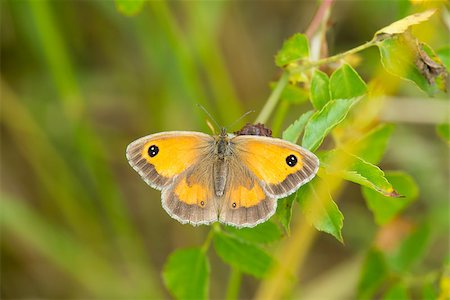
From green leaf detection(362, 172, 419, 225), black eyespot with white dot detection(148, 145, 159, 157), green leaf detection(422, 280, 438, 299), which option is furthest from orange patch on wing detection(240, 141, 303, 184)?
green leaf detection(422, 280, 438, 299)

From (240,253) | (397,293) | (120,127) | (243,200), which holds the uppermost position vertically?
(120,127)

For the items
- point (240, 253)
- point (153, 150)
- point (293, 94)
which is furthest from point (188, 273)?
point (293, 94)

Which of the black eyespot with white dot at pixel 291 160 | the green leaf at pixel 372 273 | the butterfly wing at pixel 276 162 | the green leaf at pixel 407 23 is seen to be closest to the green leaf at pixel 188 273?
the butterfly wing at pixel 276 162

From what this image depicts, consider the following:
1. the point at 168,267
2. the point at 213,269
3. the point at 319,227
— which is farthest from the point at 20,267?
the point at 319,227

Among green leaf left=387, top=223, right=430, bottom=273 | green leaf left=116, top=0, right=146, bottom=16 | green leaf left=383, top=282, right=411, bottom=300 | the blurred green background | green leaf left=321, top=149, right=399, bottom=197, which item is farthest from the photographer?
the blurred green background

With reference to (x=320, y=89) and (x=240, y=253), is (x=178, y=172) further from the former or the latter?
(x=320, y=89)

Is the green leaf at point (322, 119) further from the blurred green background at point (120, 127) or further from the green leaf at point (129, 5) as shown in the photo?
the blurred green background at point (120, 127)

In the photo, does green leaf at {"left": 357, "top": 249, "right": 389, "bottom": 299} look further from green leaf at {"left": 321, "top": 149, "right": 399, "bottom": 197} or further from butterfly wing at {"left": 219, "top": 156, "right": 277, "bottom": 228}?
green leaf at {"left": 321, "top": 149, "right": 399, "bottom": 197}
